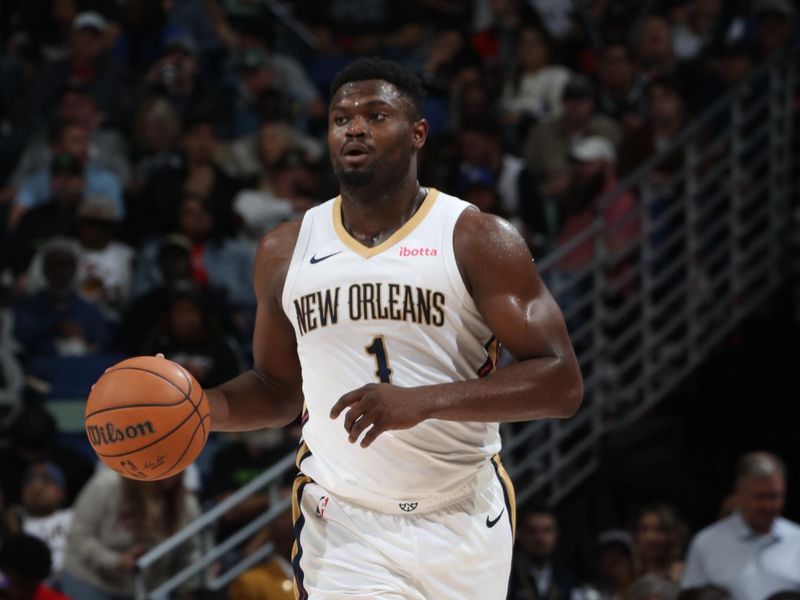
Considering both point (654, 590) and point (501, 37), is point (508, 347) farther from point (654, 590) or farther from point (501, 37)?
point (501, 37)

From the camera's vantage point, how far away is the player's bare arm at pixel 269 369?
16.7ft

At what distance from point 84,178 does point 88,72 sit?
157 cm

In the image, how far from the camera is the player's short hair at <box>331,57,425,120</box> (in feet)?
15.9

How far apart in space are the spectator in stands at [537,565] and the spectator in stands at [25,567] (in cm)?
264

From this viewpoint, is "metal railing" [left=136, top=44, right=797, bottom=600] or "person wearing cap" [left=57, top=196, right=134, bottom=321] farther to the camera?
"person wearing cap" [left=57, top=196, right=134, bottom=321]

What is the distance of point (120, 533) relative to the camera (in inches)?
334

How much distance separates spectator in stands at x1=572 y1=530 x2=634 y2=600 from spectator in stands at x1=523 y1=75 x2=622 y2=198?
358 centimetres

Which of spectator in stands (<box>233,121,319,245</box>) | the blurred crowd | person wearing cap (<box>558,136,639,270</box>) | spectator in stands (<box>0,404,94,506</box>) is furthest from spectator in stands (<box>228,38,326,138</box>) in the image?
spectator in stands (<box>0,404,94,506</box>)

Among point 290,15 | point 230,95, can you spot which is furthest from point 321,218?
point 290,15

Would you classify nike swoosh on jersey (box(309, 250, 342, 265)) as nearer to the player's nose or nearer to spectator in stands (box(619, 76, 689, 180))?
the player's nose

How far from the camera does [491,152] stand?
11.3 metres

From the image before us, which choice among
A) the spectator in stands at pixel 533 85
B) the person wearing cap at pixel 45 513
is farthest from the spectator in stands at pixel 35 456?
the spectator in stands at pixel 533 85

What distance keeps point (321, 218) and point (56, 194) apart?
21.4ft

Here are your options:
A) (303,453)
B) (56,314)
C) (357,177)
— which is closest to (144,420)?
(303,453)
